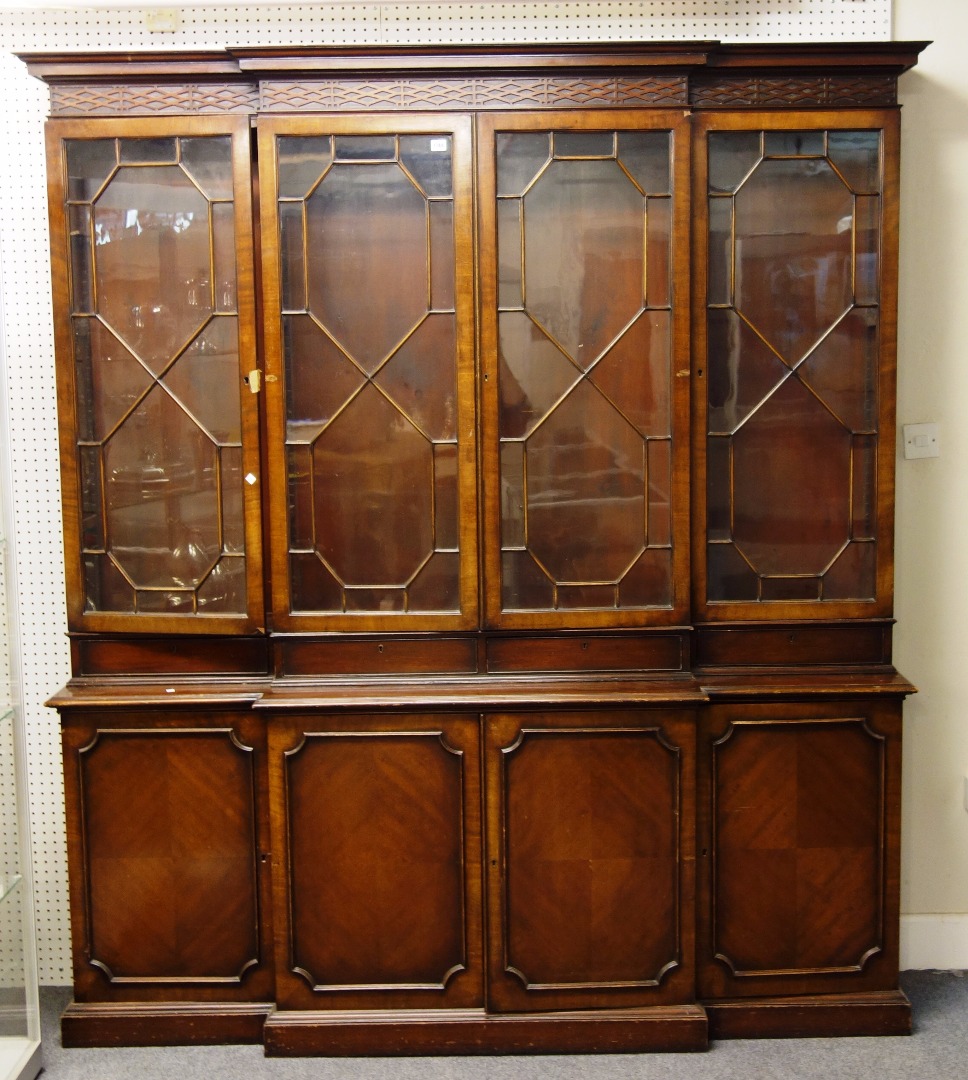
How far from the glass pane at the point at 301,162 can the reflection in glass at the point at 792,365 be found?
99cm

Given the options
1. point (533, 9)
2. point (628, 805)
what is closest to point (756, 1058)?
point (628, 805)

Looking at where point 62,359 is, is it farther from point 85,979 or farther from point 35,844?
point 85,979

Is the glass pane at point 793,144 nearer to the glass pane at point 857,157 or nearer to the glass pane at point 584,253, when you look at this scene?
the glass pane at point 857,157

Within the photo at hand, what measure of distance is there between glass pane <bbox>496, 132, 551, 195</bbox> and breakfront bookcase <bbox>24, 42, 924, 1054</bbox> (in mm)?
13

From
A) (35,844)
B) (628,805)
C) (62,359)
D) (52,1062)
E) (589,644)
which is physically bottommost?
(52,1062)

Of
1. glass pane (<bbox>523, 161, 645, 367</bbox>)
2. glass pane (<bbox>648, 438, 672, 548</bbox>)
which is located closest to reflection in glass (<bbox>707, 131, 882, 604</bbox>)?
glass pane (<bbox>648, 438, 672, 548</bbox>)

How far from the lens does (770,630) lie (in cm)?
285

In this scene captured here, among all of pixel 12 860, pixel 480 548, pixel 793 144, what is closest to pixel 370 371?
pixel 480 548

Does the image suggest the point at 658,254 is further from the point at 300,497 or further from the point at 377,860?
the point at 377,860

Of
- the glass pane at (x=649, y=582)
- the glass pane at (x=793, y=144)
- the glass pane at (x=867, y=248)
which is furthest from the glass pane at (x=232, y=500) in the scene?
the glass pane at (x=867, y=248)

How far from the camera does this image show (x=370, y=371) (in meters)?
2.72

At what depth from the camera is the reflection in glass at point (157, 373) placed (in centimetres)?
270

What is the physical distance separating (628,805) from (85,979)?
60.4 inches

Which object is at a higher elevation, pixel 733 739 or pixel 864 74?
pixel 864 74
